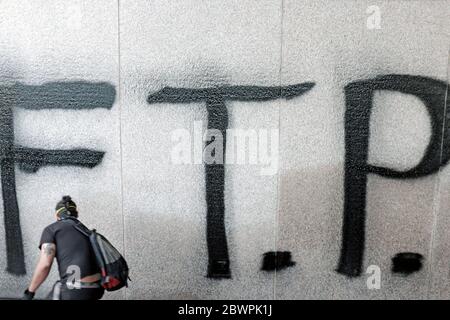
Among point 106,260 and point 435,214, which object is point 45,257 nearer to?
point 106,260

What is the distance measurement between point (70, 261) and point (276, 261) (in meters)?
1.87

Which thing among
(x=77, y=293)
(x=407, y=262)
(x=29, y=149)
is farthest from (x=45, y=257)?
(x=407, y=262)

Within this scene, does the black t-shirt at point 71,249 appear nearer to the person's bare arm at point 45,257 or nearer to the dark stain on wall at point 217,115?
the person's bare arm at point 45,257

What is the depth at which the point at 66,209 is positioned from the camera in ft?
12.5

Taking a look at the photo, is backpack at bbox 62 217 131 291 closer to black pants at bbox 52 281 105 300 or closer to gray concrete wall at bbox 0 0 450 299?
black pants at bbox 52 281 105 300

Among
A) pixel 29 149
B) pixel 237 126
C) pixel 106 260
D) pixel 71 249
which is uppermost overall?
pixel 237 126

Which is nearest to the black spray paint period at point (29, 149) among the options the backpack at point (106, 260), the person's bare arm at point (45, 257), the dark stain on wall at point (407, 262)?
the backpack at point (106, 260)

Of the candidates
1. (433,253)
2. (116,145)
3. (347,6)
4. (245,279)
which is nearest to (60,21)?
(116,145)

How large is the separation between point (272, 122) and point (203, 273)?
1.60m

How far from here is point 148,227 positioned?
4211 mm

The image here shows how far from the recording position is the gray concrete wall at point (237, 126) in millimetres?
3926
